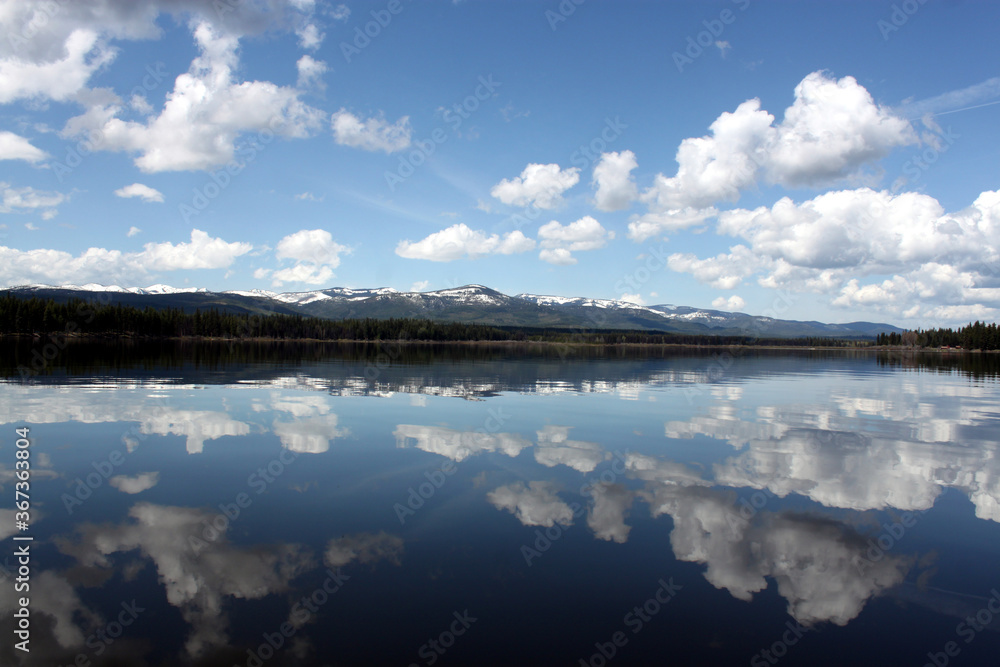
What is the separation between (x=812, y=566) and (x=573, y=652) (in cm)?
625

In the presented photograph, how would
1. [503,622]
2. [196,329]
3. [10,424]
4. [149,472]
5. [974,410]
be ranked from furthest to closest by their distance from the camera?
[196,329], [974,410], [10,424], [149,472], [503,622]

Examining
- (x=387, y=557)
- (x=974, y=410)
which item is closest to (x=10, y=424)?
(x=387, y=557)

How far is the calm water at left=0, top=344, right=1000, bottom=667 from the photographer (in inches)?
341

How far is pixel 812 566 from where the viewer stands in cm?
1158

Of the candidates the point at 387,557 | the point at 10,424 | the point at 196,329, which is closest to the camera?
the point at 387,557

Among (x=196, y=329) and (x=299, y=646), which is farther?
(x=196, y=329)

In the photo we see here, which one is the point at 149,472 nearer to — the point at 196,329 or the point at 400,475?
the point at 400,475

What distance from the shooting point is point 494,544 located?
A: 12203mm

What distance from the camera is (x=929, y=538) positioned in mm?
13367

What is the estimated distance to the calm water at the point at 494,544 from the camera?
28.5ft

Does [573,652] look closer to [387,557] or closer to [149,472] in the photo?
[387,557]

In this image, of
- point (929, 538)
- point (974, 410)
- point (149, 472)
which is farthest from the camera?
point (974, 410)

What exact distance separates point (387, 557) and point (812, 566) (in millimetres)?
8780

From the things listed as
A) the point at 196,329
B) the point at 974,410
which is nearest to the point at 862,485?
the point at 974,410
